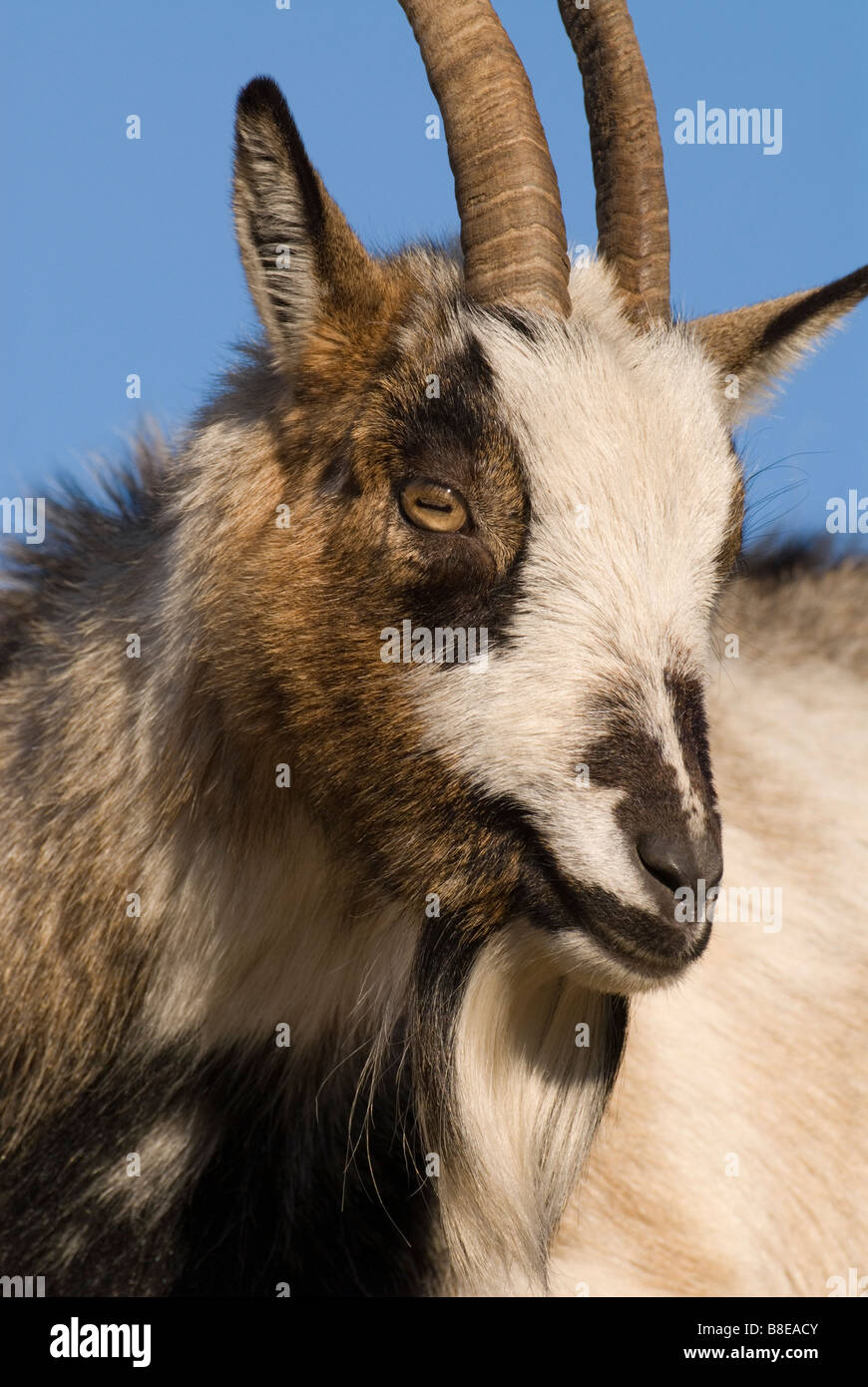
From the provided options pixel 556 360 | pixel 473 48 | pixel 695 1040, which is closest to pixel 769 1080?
pixel 695 1040

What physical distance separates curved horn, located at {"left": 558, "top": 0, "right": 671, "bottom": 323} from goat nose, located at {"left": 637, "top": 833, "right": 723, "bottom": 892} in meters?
2.00

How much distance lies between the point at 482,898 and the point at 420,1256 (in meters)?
1.40

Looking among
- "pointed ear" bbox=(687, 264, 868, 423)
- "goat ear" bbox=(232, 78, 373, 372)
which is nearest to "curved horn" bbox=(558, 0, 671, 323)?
"pointed ear" bbox=(687, 264, 868, 423)

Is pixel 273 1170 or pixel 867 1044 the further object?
pixel 867 1044

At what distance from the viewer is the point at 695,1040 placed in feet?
20.6

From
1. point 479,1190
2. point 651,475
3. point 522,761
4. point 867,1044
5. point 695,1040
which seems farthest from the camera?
point 867,1044

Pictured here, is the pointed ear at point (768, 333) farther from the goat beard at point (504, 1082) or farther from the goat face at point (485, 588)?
the goat beard at point (504, 1082)

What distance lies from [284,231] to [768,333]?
61.4 inches

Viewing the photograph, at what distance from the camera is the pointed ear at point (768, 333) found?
5.05 m

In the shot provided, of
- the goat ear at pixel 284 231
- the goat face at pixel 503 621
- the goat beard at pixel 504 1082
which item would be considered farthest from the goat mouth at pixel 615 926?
the goat ear at pixel 284 231

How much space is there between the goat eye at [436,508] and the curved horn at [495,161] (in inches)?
28.8

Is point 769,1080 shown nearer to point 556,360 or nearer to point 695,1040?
point 695,1040

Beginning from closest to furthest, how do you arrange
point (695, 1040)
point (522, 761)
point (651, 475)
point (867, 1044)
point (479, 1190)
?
point (522, 761) → point (651, 475) → point (479, 1190) → point (695, 1040) → point (867, 1044)
